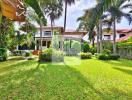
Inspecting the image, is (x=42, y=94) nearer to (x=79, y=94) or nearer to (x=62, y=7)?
(x=79, y=94)

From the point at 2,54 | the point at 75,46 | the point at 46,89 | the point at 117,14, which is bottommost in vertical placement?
the point at 46,89

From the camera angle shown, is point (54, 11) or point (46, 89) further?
point (54, 11)

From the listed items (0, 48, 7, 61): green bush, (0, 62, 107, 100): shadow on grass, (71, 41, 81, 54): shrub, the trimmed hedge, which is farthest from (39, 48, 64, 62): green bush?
(0, 62, 107, 100): shadow on grass

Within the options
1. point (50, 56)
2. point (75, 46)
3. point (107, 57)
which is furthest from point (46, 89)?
point (75, 46)

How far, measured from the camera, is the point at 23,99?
9.16m

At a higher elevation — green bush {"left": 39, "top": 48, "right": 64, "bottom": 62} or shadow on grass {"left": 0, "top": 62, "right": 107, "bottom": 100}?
green bush {"left": 39, "top": 48, "right": 64, "bottom": 62}

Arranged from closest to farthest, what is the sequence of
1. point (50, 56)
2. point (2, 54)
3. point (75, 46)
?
1. point (50, 56)
2. point (2, 54)
3. point (75, 46)

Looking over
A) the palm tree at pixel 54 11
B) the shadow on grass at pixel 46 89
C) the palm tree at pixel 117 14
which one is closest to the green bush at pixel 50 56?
the shadow on grass at pixel 46 89

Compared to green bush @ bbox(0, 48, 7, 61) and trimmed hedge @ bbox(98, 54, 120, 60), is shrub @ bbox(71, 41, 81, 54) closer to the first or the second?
trimmed hedge @ bbox(98, 54, 120, 60)

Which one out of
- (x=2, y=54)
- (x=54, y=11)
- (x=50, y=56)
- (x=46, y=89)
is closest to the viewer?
(x=46, y=89)

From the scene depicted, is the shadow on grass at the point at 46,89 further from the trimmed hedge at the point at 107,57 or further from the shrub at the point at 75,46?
the shrub at the point at 75,46

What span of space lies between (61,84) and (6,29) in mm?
16632

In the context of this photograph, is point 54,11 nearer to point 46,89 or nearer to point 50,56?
point 50,56

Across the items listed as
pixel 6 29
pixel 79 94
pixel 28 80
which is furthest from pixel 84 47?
pixel 79 94
